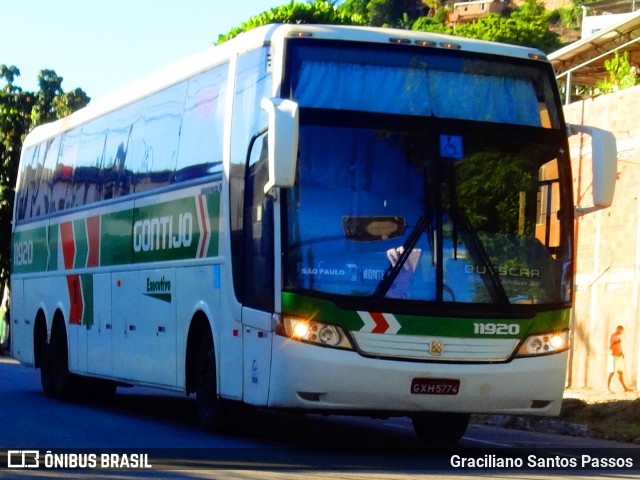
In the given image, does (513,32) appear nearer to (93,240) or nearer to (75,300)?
(75,300)

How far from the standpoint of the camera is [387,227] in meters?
11.9

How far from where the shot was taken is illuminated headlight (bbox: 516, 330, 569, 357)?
40.1 ft

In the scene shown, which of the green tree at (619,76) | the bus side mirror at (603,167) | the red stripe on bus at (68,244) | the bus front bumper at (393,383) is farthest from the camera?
the green tree at (619,76)

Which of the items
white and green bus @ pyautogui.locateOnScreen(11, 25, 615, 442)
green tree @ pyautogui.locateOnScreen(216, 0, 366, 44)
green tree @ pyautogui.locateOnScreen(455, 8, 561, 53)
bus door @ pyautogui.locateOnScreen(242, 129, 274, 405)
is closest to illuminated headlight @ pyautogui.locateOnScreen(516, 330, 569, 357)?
white and green bus @ pyautogui.locateOnScreen(11, 25, 615, 442)

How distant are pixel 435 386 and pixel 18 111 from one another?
134 feet

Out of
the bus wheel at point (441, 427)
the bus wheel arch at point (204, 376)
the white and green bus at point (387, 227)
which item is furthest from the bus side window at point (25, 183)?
the bus wheel at point (441, 427)

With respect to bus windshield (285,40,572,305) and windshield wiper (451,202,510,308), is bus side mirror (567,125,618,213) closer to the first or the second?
bus windshield (285,40,572,305)

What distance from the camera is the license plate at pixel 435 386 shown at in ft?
38.9

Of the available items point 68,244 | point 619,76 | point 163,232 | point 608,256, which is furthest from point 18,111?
point 163,232

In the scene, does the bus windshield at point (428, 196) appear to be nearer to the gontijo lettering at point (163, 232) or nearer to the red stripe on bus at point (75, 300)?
the gontijo lettering at point (163, 232)

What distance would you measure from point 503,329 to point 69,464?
147 inches

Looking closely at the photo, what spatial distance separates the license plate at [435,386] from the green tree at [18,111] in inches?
1465

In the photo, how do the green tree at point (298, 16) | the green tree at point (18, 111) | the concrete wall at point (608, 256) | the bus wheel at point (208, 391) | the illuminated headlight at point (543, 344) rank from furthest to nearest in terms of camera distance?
the green tree at point (298, 16), the green tree at point (18, 111), the concrete wall at point (608, 256), the bus wheel at point (208, 391), the illuminated headlight at point (543, 344)

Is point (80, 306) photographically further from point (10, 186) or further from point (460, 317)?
point (10, 186)
